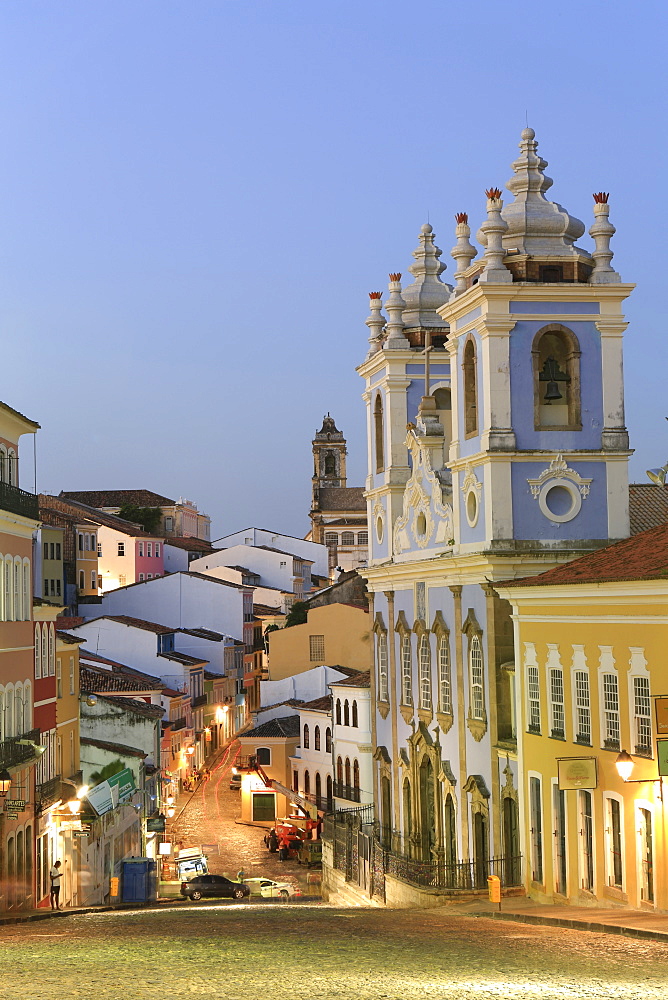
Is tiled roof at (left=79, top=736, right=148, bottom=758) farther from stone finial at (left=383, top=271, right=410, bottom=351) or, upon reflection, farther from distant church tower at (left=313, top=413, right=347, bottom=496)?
distant church tower at (left=313, top=413, right=347, bottom=496)

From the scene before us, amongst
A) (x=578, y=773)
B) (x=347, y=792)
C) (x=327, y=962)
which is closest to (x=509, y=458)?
(x=578, y=773)

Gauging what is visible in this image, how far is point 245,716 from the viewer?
10750 centimetres

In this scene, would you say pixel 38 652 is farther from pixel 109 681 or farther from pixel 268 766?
pixel 268 766

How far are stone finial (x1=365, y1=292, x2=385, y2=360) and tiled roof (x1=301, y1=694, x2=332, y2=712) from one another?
23042mm

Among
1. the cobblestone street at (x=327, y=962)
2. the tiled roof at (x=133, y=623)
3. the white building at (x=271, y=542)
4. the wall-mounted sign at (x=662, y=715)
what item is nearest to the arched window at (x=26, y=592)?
the cobblestone street at (x=327, y=962)

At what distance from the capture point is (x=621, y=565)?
1160 inches

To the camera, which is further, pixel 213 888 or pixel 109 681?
pixel 109 681

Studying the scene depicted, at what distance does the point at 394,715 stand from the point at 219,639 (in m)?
45.7

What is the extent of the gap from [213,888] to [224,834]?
19.0 m

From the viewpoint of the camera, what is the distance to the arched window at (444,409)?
164 feet

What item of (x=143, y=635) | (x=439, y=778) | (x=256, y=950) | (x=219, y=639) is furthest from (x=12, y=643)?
(x=219, y=639)

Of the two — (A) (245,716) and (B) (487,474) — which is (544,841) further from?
(A) (245,716)

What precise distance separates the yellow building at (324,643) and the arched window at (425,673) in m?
36.9

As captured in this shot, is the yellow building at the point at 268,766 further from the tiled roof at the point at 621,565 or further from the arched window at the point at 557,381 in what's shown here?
the tiled roof at the point at 621,565
